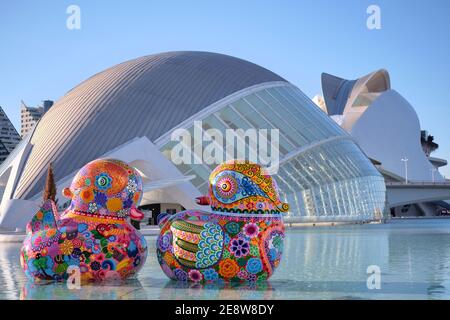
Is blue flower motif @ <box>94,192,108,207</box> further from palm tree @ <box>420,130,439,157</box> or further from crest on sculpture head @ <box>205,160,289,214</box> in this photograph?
palm tree @ <box>420,130,439,157</box>

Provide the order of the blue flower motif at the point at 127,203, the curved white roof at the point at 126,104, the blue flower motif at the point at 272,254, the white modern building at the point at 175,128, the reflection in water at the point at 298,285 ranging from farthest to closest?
the curved white roof at the point at 126,104 → the white modern building at the point at 175,128 → the blue flower motif at the point at 127,203 → the blue flower motif at the point at 272,254 → the reflection in water at the point at 298,285

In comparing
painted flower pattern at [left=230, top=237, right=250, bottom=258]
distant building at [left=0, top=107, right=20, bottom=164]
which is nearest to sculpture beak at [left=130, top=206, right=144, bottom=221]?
painted flower pattern at [left=230, top=237, right=250, bottom=258]

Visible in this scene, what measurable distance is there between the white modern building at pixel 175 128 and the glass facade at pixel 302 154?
0.18 ft

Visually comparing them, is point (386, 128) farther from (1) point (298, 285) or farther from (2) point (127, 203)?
(1) point (298, 285)

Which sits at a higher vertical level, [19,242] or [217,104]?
[217,104]

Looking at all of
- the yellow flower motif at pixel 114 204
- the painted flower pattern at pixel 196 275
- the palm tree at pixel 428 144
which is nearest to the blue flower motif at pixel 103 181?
the yellow flower motif at pixel 114 204

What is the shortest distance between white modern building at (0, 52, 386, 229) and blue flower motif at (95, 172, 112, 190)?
1657 cm

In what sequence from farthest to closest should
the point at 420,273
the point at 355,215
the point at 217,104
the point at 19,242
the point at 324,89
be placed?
the point at 324,89, the point at 355,215, the point at 217,104, the point at 19,242, the point at 420,273

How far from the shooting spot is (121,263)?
8.49 metres

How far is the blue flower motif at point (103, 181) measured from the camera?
8602mm

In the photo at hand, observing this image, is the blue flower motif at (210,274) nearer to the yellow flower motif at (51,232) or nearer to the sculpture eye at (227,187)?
the sculpture eye at (227,187)
